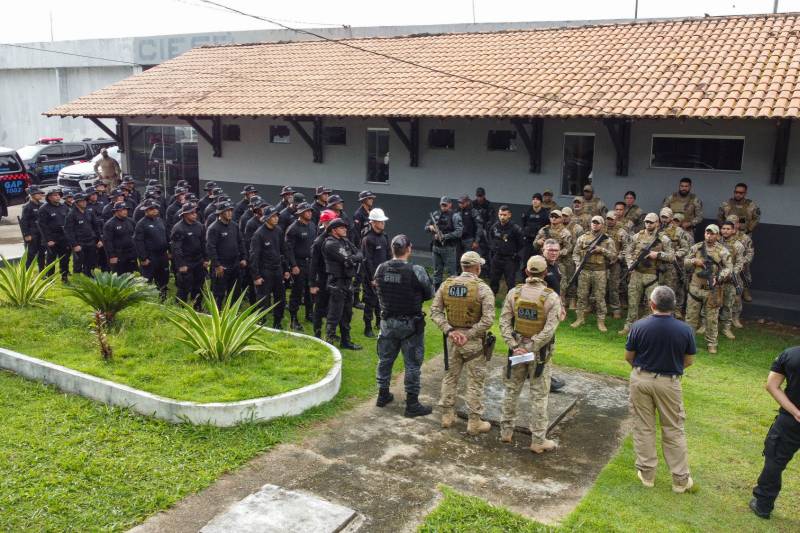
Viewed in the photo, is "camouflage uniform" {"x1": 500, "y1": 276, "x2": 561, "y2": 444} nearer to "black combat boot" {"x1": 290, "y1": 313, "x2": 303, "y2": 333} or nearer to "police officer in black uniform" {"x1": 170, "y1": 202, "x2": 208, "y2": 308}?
"black combat boot" {"x1": 290, "y1": 313, "x2": 303, "y2": 333}

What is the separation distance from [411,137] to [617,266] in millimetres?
5544

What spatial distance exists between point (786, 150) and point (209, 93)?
41.8 feet

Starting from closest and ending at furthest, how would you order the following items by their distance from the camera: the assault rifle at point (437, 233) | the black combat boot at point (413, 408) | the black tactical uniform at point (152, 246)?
the black combat boot at point (413, 408), the black tactical uniform at point (152, 246), the assault rifle at point (437, 233)

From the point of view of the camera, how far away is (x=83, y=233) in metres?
12.2

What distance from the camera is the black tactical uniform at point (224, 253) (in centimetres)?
991

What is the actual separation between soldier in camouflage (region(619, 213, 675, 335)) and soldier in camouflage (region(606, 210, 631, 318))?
0.26m

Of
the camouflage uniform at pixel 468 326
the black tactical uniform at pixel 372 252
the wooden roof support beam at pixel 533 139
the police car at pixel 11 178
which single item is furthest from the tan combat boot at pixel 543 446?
the police car at pixel 11 178

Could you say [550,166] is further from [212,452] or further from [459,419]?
[212,452]

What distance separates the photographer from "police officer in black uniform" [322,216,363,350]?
8.84m

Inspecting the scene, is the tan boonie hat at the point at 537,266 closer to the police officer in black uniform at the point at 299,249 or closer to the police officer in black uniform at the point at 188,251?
the police officer in black uniform at the point at 299,249

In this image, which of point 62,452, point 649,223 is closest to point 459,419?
point 62,452

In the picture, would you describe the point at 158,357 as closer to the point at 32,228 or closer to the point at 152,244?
the point at 152,244

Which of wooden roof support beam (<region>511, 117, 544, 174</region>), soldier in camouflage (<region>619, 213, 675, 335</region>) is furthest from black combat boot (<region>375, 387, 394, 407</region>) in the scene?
wooden roof support beam (<region>511, 117, 544, 174</region>)

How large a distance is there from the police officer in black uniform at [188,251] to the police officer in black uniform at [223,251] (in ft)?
1.49
